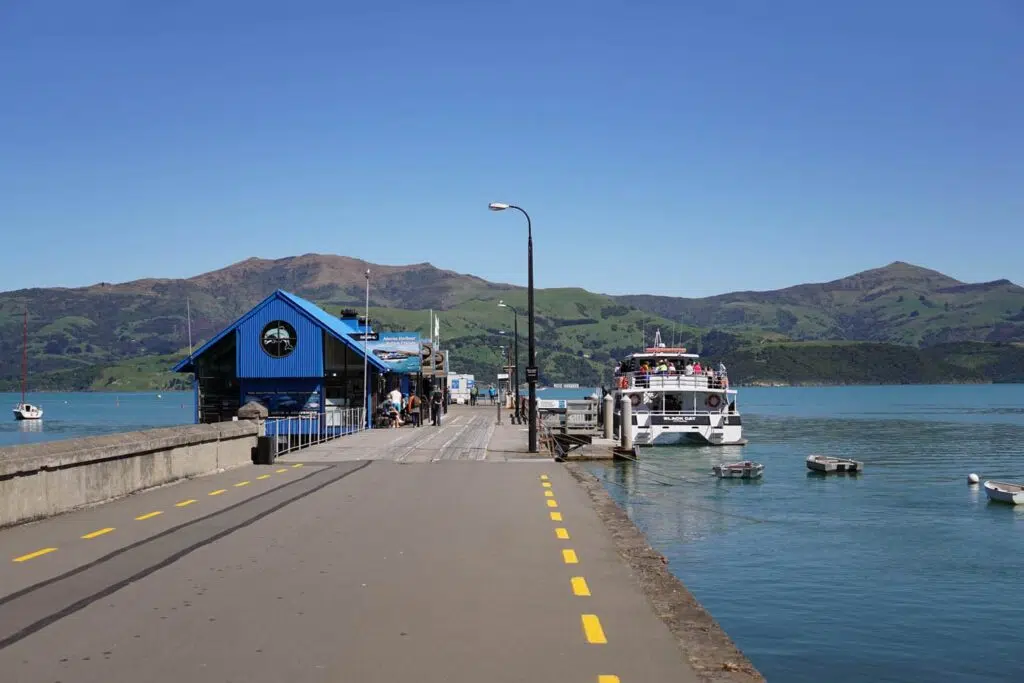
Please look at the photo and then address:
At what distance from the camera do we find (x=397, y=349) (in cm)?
6044

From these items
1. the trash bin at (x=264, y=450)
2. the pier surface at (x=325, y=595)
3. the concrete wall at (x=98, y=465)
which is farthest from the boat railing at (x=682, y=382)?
the pier surface at (x=325, y=595)

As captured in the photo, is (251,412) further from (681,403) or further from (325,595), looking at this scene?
(681,403)

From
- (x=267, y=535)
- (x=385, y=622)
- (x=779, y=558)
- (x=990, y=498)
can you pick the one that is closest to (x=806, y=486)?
(x=990, y=498)

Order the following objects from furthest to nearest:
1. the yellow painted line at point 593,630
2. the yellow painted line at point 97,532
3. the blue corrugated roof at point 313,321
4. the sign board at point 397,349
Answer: the sign board at point 397,349 < the blue corrugated roof at point 313,321 < the yellow painted line at point 97,532 < the yellow painted line at point 593,630

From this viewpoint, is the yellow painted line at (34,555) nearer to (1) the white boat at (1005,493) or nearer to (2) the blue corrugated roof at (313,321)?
(1) the white boat at (1005,493)

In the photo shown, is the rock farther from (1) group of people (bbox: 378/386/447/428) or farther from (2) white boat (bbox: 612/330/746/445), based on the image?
(2) white boat (bbox: 612/330/746/445)

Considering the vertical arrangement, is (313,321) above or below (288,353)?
above

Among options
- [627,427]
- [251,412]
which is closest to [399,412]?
[627,427]

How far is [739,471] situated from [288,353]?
23636 millimetres

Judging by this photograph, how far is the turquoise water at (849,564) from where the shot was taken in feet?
43.6

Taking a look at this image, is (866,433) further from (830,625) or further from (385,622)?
(385,622)

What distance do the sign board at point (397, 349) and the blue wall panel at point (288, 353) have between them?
5.03 meters

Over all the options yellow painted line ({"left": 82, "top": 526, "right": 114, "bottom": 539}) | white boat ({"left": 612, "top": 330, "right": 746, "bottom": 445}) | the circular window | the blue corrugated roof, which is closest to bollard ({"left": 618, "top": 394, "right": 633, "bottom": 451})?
the blue corrugated roof

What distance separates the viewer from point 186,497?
66.8 ft
